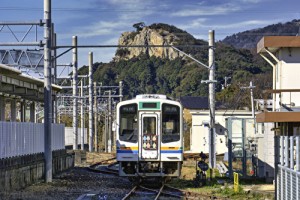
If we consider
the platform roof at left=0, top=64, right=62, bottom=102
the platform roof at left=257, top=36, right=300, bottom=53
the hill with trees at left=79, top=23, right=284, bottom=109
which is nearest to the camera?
the platform roof at left=257, top=36, right=300, bottom=53

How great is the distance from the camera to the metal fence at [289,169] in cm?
1012

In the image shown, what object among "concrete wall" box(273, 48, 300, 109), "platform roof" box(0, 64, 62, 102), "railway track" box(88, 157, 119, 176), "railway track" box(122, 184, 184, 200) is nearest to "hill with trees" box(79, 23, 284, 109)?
"railway track" box(88, 157, 119, 176)

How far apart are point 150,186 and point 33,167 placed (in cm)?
393

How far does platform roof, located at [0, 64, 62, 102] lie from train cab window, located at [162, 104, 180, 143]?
472cm

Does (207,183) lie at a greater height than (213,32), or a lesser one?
lesser

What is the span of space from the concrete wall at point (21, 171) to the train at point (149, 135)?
8.54 ft

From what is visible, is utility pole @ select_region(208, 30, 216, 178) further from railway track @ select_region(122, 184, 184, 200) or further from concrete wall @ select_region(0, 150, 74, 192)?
concrete wall @ select_region(0, 150, 74, 192)

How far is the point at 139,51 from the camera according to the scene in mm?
137625

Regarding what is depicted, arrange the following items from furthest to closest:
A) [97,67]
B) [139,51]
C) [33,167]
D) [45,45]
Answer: [139,51], [97,67], [45,45], [33,167]

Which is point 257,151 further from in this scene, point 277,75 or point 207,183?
point 277,75


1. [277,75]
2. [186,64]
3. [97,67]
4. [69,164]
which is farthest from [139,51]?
[277,75]

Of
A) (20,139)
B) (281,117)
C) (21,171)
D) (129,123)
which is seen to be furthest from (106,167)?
(281,117)

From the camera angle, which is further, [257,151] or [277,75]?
[257,151]

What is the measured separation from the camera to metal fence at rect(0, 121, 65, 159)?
16872mm
